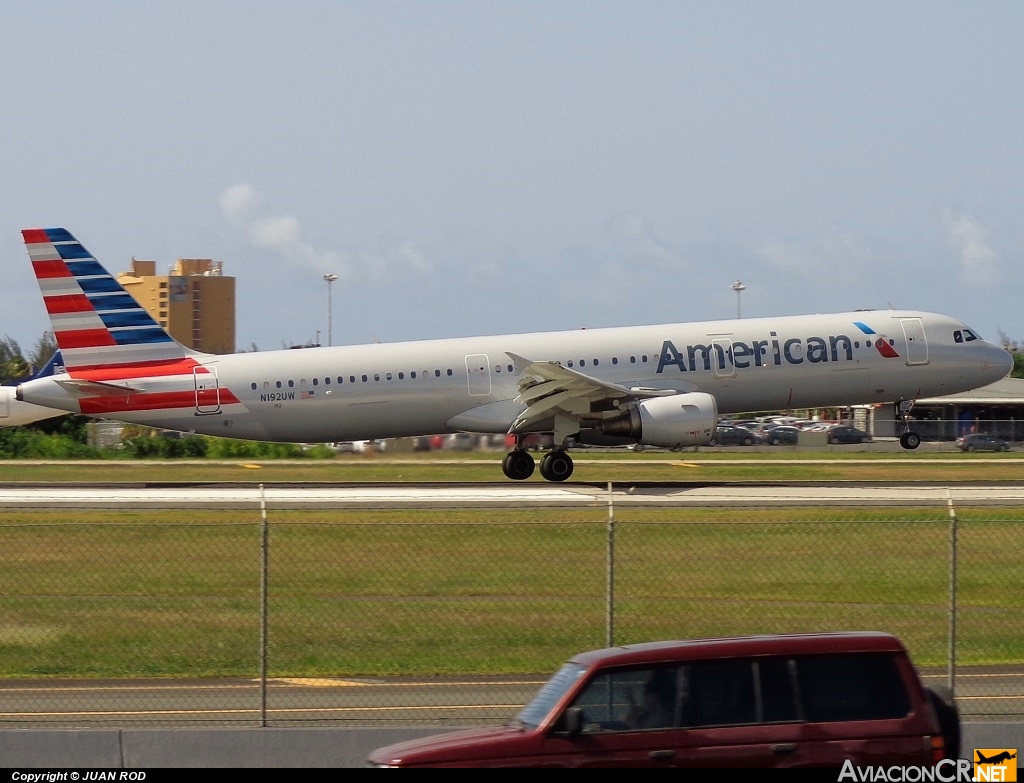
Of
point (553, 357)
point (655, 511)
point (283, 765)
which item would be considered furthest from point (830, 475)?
point (283, 765)

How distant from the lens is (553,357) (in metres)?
35.8

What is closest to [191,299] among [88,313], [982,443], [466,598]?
[982,443]

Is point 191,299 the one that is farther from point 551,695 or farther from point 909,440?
point 551,695

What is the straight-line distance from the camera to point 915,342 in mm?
36156

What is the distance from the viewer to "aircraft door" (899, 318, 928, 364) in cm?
3606

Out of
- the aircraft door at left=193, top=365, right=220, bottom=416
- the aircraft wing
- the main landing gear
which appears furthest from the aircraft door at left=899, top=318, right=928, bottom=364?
the aircraft door at left=193, top=365, right=220, bottom=416

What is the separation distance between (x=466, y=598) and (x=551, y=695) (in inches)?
290

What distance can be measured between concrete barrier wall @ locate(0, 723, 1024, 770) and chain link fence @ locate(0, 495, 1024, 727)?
0.96 m

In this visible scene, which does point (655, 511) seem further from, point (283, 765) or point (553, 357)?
point (283, 765)

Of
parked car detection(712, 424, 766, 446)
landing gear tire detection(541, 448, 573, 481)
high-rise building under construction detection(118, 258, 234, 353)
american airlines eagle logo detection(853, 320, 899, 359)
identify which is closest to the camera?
landing gear tire detection(541, 448, 573, 481)

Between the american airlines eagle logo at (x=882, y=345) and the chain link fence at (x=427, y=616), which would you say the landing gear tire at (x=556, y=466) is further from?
the chain link fence at (x=427, y=616)

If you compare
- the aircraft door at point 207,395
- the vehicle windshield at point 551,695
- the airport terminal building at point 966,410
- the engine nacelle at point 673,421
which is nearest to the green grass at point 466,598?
the vehicle windshield at point 551,695

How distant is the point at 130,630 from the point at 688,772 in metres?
8.83

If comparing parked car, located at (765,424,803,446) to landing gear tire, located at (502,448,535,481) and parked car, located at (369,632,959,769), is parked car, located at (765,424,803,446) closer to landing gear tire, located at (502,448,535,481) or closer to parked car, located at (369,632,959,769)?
landing gear tire, located at (502,448,535,481)
